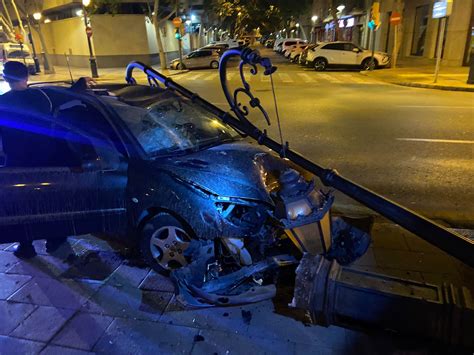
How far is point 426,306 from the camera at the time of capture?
236 cm

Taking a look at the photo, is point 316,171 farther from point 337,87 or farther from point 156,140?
point 337,87

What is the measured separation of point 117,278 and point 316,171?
79.4 inches

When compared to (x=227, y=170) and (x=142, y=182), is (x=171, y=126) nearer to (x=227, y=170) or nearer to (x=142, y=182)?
(x=142, y=182)

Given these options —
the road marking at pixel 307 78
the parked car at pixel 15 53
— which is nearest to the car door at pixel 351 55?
the road marking at pixel 307 78

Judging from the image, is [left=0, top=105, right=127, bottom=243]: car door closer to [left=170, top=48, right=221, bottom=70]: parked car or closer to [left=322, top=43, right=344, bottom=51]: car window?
[left=322, top=43, right=344, bottom=51]: car window

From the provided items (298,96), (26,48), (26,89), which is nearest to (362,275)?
(26,89)

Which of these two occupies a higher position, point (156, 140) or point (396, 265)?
point (156, 140)

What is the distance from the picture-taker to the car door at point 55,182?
135 inches

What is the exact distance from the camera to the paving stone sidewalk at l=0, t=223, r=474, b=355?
8.80ft

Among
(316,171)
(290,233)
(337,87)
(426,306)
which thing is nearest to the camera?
(426,306)

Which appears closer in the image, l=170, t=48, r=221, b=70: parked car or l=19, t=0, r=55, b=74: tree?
l=19, t=0, r=55, b=74: tree

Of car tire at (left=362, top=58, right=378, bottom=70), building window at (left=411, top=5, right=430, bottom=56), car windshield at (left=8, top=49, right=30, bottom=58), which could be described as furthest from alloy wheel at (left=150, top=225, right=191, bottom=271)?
building window at (left=411, top=5, right=430, bottom=56)

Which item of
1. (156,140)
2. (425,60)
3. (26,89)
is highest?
(26,89)

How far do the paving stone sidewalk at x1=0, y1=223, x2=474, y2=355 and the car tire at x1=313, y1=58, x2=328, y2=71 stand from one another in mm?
21667
